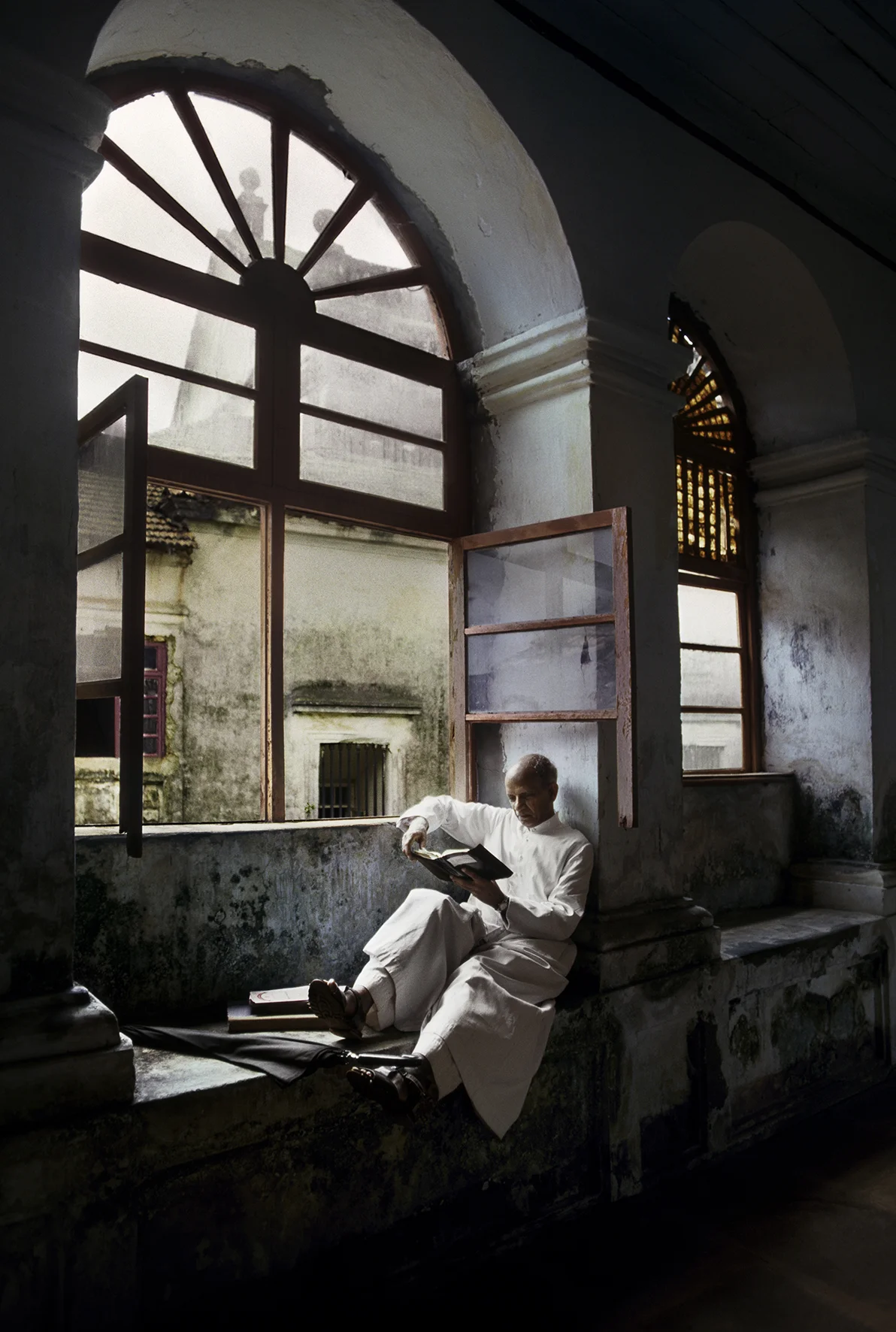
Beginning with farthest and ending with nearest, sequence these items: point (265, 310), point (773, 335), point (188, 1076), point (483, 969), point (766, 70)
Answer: point (773, 335) → point (766, 70) → point (265, 310) → point (483, 969) → point (188, 1076)

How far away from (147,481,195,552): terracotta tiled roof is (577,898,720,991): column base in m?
8.32

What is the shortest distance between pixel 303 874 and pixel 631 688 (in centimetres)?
136

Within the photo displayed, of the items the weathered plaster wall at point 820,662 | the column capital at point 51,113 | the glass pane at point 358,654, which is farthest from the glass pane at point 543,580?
the glass pane at point 358,654

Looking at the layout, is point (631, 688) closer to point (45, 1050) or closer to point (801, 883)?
point (45, 1050)

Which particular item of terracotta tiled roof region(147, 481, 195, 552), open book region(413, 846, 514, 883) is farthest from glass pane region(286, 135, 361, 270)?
terracotta tiled roof region(147, 481, 195, 552)

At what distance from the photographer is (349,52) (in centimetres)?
368

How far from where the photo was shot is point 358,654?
12617 millimetres

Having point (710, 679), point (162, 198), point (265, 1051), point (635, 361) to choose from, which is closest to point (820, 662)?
point (710, 679)

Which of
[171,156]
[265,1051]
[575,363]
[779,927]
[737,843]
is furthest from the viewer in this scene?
[737,843]

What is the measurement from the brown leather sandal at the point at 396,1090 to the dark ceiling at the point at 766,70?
12.7 feet

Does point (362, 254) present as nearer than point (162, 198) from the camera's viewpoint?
No

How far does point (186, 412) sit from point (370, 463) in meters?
0.82

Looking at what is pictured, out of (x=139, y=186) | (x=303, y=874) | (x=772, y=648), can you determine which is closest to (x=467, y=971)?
(x=303, y=874)

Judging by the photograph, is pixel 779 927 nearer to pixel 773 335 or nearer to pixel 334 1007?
pixel 334 1007
